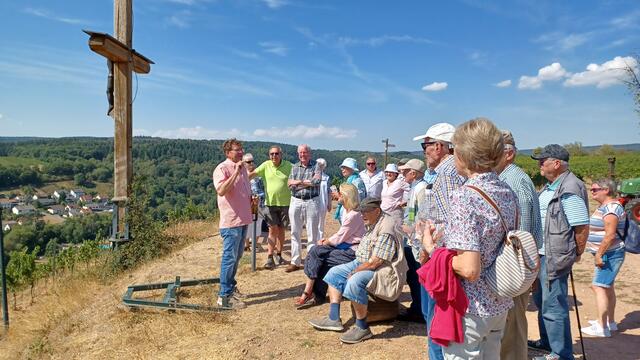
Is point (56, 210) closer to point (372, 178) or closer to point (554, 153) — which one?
point (372, 178)

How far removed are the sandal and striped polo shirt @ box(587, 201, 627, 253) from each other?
3135 millimetres

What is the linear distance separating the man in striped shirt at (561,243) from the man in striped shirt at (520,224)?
0.22 meters

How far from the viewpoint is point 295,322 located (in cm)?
418

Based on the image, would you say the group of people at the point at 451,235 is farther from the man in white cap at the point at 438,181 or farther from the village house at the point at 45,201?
the village house at the point at 45,201

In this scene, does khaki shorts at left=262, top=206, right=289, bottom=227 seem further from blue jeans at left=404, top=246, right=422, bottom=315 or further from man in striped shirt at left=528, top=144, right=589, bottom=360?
man in striped shirt at left=528, top=144, right=589, bottom=360

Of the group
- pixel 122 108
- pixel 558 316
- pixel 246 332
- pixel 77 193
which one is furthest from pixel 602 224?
pixel 77 193

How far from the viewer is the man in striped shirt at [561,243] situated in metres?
2.92

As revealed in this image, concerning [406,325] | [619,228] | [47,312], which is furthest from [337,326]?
[47,312]

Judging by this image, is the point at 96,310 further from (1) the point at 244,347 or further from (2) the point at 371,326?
(2) the point at 371,326

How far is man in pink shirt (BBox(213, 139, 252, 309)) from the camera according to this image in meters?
4.43

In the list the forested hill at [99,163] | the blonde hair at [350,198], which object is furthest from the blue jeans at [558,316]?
the forested hill at [99,163]

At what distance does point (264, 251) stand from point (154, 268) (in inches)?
78.0

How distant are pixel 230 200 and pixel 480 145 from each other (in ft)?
11.0

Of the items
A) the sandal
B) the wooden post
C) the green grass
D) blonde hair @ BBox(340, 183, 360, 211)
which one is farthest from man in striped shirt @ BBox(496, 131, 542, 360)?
the green grass
